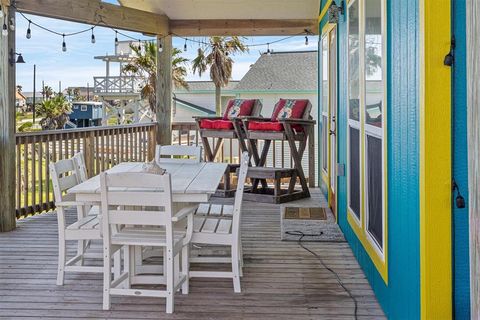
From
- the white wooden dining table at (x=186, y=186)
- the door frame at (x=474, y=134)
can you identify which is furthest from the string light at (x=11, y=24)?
the door frame at (x=474, y=134)

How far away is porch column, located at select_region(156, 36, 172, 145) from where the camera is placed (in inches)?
303

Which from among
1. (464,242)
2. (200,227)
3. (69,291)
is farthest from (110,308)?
(464,242)

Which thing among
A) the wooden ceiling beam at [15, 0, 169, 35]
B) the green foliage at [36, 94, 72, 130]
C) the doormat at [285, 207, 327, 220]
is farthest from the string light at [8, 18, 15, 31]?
the green foliage at [36, 94, 72, 130]

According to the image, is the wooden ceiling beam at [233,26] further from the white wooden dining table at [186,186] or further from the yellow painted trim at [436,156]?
the yellow painted trim at [436,156]

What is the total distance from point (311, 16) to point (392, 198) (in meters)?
5.67

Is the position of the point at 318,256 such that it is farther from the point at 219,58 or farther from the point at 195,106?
the point at 195,106

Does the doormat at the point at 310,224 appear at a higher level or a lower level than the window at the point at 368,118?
lower

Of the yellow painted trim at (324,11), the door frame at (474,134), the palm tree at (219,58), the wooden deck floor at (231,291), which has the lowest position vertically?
the wooden deck floor at (231,291)

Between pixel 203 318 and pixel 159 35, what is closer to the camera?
pixel 203 318

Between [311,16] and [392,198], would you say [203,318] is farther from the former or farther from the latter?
[311,16]

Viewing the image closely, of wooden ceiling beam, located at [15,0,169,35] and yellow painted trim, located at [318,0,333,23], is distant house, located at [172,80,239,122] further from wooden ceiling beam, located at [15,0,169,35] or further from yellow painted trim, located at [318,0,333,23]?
wooden ceiling beam, located at [15,0,169,35]

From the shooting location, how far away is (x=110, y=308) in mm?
3092

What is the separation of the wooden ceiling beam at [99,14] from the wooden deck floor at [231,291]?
243 centimetres

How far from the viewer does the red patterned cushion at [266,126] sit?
657 cm
